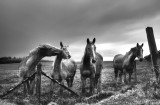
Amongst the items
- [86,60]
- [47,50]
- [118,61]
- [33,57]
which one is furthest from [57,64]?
[118,61]

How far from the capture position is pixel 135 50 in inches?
880

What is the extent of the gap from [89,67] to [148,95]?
18.3 feet

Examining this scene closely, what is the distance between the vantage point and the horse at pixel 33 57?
43.8 ft

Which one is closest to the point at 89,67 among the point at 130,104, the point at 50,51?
the point at 50,51

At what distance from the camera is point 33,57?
13.5 meters

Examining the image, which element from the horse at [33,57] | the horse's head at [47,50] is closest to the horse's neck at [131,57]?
the horse at [33,57]

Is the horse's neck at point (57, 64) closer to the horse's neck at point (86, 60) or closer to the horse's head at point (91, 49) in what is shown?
the horse's neck at point (86, 60)

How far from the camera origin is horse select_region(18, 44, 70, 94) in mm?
13336

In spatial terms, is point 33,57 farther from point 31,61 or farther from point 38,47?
point 38,47

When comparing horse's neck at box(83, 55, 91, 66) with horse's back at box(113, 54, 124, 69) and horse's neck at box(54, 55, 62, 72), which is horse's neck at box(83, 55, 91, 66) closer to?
horse's neck at box(54, 55, 62, 72)

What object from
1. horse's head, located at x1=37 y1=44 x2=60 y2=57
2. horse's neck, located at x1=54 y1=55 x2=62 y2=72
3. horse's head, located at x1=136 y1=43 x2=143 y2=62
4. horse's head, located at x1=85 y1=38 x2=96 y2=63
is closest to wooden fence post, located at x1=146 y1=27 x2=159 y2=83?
horse's head, located at x1=85 y1=38 x2=96 y2=63

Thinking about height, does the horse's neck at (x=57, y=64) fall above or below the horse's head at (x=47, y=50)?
below

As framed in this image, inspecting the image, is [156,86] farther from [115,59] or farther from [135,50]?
[115,59]

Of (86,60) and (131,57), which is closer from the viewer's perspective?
(86,60)
